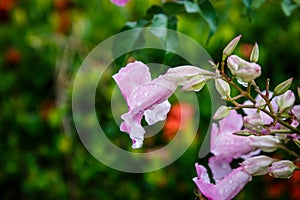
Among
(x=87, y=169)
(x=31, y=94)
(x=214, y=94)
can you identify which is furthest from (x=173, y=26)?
(x=31, y=94)

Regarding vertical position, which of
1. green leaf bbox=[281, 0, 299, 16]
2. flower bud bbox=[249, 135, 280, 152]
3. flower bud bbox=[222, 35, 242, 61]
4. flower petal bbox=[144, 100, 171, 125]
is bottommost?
green leaf bbox=[281, 0, 299, 16]

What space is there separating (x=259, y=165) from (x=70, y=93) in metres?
1.66

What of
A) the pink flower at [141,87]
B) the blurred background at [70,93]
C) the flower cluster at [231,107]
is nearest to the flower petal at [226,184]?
the flower cluster at [231,107]

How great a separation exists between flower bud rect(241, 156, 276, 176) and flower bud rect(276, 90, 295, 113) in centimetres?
7

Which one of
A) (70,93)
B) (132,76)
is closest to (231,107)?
(132,76)

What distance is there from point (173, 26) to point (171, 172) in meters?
1.13

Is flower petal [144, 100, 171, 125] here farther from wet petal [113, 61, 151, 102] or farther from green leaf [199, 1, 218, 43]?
green leaf [199, 1, 218, 43]

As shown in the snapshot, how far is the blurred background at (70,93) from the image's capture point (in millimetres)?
2264

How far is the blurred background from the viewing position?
2.26 meters

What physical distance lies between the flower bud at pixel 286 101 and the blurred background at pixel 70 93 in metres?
1.06

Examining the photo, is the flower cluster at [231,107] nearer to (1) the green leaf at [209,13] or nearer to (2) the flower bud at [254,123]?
(2) the flower bud at [254,123]

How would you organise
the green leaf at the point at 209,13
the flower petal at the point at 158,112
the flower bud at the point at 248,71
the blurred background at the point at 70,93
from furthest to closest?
the blurred background at the point at 70,93 → the green leaf at the point at 209,13 → the flower petal at the point at 158,112 → the flower bud at the point at 248,71

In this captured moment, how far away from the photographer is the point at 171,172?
2258 millimetres

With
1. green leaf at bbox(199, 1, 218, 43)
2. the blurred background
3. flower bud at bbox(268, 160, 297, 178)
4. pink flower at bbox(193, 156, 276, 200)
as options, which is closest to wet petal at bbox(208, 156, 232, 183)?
pink flower at bbox(193, 156, 276, 200)
